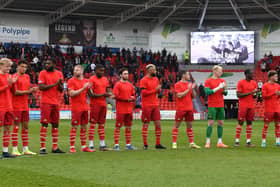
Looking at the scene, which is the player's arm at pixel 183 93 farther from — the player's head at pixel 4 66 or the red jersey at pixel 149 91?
the player's head at pixel 4 66

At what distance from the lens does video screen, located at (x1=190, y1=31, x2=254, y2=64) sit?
169 feet

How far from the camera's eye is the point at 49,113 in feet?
45.3

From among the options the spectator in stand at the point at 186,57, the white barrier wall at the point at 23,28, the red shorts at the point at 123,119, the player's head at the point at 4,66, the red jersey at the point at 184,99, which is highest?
the white barrier wall at the point at 23,28

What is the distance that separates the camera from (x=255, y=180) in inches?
374

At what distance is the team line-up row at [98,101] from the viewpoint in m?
13.5

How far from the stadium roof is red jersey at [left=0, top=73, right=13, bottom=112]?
3177 cm

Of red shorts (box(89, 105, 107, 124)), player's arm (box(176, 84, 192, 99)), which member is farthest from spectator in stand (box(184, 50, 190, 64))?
red shorts (box(89, 105, 107, 124))

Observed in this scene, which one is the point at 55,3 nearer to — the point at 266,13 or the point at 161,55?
the point at 161,55

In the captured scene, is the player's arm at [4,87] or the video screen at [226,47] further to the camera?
the video screen at [226,47]

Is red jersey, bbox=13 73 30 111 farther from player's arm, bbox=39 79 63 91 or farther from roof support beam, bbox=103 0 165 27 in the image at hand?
roof support beam, bbox=103 0 165 27

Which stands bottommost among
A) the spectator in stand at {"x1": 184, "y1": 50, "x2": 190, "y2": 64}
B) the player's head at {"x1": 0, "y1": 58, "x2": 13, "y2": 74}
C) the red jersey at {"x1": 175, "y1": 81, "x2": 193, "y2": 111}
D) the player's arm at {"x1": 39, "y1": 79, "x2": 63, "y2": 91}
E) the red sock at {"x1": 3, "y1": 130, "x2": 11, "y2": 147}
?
the red sock at {"x1": 3, "y1": 130, "x2": 11, "y2": 147}

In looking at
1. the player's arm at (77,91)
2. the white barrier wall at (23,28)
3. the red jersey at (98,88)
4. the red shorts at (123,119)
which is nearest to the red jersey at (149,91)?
the red shorts at (123,119)

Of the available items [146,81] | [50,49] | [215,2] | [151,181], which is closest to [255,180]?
[151,181]

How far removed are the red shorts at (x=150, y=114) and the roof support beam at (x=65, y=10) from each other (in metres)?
29.8
